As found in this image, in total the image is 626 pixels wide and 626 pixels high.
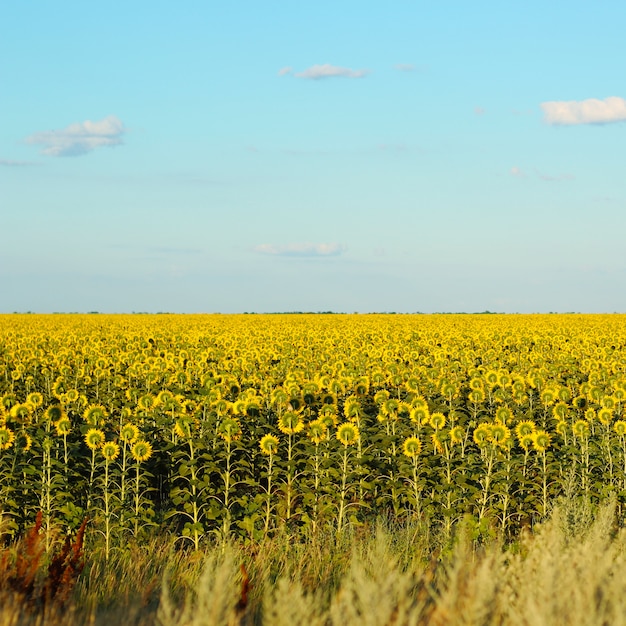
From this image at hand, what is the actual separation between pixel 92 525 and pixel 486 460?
15.0ft

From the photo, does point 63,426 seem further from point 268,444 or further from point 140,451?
point 268,444

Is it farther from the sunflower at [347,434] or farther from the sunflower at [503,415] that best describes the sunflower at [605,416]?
the sunflower at [347,434]

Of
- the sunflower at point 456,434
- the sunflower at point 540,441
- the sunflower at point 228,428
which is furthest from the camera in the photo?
the sunflower at point 540,441

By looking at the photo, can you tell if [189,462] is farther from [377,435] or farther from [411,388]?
[411,388]

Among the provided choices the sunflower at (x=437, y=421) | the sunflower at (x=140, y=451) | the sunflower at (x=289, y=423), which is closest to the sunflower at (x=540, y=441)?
the sunflower at (x=437, y=421)

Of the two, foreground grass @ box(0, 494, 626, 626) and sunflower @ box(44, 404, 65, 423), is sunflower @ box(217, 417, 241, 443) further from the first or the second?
sunflower @ box(44, 404, 65, 423)

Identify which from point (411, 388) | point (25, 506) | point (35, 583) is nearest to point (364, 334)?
point (411, 388)

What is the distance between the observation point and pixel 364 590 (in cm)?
343

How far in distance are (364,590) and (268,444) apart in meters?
6.18

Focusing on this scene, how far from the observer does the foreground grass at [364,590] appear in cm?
353

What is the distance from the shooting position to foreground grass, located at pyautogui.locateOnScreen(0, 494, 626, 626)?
11.6 feet

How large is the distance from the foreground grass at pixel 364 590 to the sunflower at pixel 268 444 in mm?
1427

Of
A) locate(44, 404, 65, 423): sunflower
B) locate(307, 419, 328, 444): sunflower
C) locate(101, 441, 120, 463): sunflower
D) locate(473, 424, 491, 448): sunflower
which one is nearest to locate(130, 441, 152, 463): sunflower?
locate(101, 441, 120, 463): sunflower

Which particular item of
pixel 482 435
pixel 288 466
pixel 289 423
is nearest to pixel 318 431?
pixel 289 423
